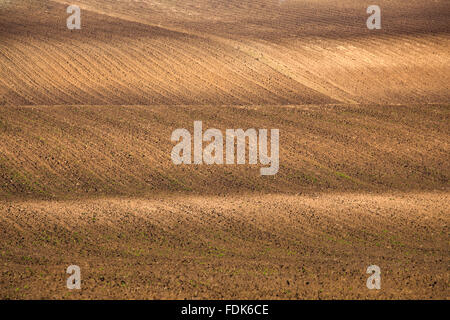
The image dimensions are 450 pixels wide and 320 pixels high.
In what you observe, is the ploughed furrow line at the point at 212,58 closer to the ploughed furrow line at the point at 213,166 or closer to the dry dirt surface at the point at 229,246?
the ploughed furrow line at the point at 213,166

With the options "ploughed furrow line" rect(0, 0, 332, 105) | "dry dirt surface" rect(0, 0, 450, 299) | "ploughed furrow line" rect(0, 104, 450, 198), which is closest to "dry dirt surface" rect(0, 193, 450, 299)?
"dry dirt surface" rect(0, 0, 450, 299)

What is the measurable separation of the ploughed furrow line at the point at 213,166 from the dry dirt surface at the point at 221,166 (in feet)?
0.25

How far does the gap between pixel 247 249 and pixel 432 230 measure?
498 cm

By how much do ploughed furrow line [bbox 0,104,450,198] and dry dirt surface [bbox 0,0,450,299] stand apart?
0.08m

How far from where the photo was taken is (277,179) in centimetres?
1563

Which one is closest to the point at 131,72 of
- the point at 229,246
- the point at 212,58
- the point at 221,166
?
the point at 212,58

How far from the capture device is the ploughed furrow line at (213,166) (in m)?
15.2

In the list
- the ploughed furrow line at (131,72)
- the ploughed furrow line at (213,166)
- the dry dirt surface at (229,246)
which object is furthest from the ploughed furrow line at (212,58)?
the dry dirt surface at (229,246)

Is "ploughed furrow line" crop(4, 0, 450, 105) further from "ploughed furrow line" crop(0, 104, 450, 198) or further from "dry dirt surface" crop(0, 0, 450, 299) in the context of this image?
"ploughed furrow line" crop(0, 104, 450, 198)

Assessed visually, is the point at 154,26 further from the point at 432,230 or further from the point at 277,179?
the point at 432,230

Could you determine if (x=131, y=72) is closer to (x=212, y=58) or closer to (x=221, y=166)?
(x=212, y=58)

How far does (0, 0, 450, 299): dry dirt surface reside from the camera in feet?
35.2

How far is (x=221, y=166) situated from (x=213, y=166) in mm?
275
